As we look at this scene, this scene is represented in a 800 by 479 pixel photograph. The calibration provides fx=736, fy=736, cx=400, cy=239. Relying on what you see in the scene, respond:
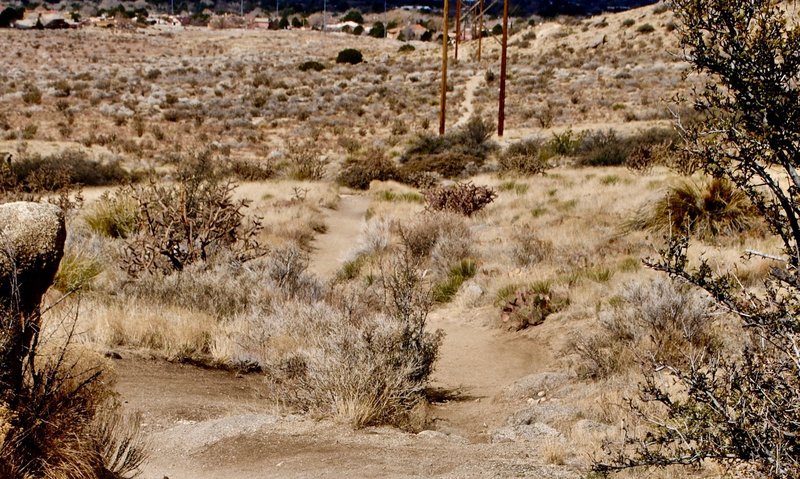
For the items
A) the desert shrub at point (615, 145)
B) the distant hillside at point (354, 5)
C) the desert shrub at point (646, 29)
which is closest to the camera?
the desert shrub at point (615, 145)

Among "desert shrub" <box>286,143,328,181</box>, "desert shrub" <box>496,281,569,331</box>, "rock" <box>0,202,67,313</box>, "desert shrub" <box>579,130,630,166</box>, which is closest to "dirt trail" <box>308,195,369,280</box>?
"desert shrub" <box>286,143,328,181</box>

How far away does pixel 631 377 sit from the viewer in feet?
19.8

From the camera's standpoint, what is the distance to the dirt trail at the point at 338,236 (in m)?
11.9

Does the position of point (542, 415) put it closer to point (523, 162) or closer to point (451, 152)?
point (523, 162)

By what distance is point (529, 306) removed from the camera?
8.64 meters

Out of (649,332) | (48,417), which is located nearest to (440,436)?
(48,417)

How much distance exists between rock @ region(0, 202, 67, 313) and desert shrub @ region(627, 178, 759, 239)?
29.4 ft

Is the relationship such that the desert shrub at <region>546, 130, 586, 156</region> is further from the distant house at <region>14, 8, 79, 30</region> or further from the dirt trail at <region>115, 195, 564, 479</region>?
the distant house at <region>14, 8, 79, 30</region>

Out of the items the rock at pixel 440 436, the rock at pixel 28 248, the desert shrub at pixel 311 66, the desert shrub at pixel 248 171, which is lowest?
the desert shrub at pixel 248 171

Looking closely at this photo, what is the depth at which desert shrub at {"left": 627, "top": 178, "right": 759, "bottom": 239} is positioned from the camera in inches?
422

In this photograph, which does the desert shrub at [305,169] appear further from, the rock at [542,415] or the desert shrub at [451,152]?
the rock at [542,415]

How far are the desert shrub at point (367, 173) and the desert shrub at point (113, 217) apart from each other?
25.6 feet

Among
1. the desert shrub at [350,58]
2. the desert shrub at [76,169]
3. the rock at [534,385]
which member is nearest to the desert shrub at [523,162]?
the desert shrub at [76,169]

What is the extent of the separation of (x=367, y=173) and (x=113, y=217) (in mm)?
8452
